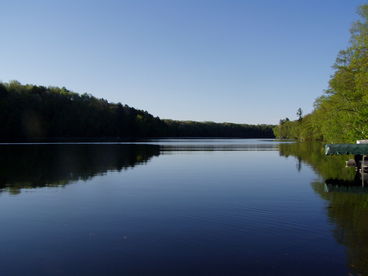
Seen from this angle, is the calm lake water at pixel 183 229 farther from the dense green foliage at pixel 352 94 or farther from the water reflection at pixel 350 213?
the dense green foliage at pixel 352 94

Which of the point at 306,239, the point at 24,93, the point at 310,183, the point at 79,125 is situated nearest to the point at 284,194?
the point at 310,183

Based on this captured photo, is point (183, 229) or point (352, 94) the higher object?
point (352, 94)

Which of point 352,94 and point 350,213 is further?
point 352,94

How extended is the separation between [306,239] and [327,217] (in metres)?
4.12

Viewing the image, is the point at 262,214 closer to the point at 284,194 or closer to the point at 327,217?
the point at 327,217

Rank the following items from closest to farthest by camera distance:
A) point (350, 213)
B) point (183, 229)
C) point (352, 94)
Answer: point (183, 229) < point (350, 213) < point (352, 94)

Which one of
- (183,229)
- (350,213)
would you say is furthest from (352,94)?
(183,229)

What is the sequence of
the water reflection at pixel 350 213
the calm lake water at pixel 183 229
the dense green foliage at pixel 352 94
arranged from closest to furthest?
the calm lake water at pixel 183 229, the water reflection at pixel 350 213, the dense green foliage at pixel 352 94

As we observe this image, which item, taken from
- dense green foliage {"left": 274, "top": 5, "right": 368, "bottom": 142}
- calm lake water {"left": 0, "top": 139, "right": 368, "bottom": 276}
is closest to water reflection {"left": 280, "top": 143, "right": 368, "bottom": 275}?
calm lake water {"left": 0, "top": 139, "right": 368, "bottom": 276}

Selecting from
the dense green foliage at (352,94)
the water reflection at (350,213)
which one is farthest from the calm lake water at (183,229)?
the dense green foliage at (352,94)

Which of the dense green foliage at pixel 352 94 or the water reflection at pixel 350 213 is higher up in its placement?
the dense green foliage at pixel 352 94

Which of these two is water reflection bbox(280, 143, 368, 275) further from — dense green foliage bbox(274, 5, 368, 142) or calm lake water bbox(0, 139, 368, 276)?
dense green foliage bbox(274, 5, 368, 142)

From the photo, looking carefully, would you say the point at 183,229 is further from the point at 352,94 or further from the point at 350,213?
the point at 352,94

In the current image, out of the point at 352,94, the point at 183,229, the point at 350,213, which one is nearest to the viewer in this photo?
the point at 183,229
